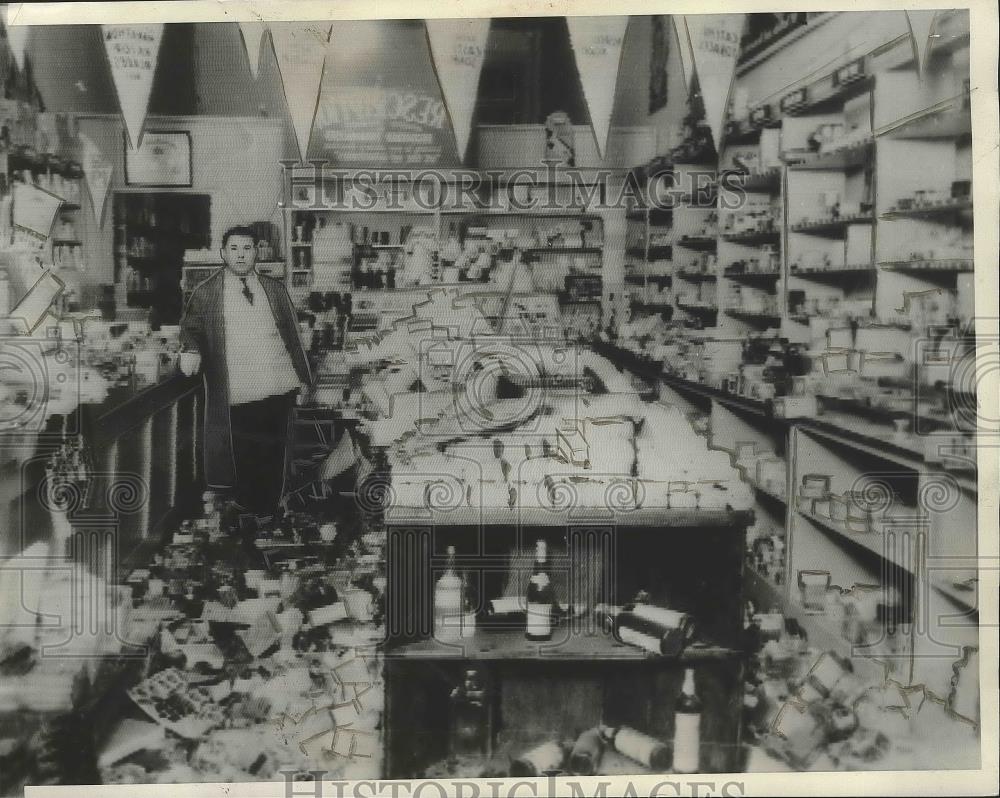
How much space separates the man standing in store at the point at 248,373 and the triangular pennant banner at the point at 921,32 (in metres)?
1.62

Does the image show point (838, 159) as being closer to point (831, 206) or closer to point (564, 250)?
point (831, 206)

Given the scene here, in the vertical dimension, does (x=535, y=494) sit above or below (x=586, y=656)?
above

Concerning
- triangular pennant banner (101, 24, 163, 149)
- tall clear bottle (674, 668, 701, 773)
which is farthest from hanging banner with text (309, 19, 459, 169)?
tall clear bottle (674, 668, 701, 773)

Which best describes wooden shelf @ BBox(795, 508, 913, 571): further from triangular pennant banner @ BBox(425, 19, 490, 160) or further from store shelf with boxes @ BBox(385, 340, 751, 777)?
triangular pennant banner @ BBox(425, 19, 490, 160)

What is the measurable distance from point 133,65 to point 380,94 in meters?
0.59

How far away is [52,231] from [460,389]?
1.05 metres

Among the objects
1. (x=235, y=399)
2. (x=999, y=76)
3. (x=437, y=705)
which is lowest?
(x=437, y=705)

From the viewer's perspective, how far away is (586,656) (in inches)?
82.0

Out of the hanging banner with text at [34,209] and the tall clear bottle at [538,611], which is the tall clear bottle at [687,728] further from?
the hanging banner with text at [34,209]

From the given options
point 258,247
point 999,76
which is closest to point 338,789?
point 258,247

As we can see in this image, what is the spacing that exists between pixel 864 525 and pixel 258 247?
1626 millimetres

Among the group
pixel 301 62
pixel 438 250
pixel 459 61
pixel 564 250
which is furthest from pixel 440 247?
pixel 301 62

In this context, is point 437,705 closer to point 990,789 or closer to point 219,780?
point 219,780

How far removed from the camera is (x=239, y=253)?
204 centimetres
